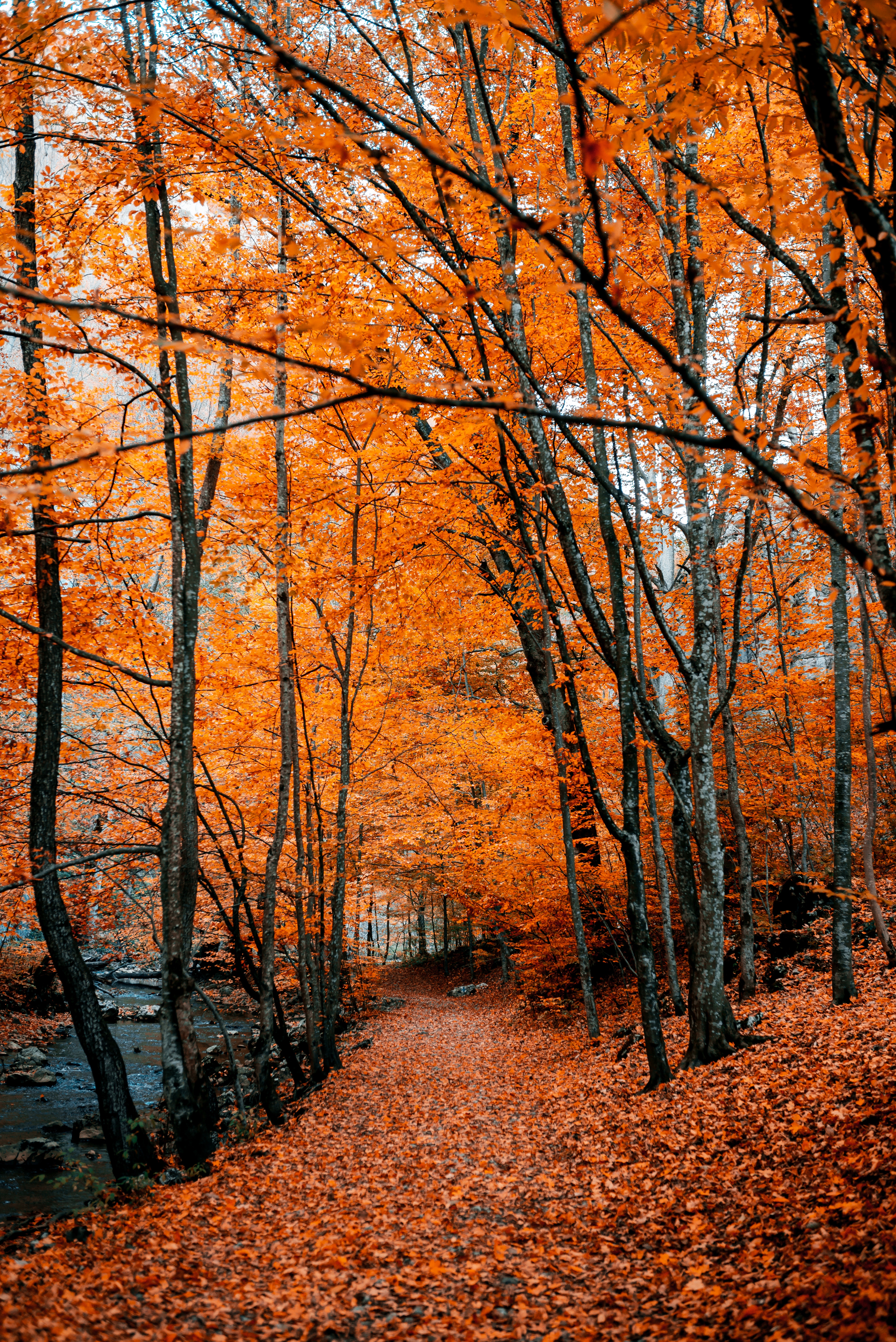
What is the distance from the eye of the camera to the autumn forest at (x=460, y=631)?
3.07 metres

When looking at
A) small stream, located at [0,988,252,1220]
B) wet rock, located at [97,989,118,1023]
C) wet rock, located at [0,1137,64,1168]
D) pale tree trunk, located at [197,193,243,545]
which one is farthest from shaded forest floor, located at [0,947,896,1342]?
wet rock, located at [97,989,118,1023]

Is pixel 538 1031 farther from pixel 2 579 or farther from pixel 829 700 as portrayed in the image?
pixel 2 579

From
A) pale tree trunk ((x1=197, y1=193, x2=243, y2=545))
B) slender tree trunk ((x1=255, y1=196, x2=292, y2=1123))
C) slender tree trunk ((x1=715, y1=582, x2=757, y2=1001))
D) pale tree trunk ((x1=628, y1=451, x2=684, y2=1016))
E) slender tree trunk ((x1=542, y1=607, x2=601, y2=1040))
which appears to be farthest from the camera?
slender tree trunk ((x1=715, y1=582, x2=757, y2=1001))

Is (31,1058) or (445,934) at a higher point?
(31,1058)

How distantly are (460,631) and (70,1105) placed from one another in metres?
9.47

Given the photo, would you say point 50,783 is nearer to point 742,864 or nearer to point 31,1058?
point 742,864

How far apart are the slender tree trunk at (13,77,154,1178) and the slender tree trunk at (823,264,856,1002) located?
6522mm

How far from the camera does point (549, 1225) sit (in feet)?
13.5

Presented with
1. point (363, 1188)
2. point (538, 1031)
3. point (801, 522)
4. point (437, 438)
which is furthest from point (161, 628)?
point (538, 1031)

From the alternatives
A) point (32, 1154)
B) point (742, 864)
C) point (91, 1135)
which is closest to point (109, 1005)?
point (91, 1135)

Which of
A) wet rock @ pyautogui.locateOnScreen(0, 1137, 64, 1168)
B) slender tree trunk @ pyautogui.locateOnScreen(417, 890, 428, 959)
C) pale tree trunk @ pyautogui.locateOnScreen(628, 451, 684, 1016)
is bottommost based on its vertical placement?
slender tree trunk @ pyautogui.locateOnScreen(417, 890, 428, 959)

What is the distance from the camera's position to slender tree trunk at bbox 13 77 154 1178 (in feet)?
20.4

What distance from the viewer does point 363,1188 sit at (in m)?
5.05

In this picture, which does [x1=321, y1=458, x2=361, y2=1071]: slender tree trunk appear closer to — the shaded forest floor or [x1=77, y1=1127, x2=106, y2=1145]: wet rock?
the shaded forest floor
